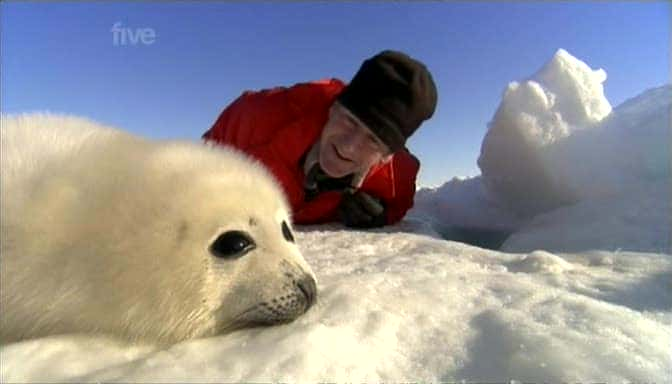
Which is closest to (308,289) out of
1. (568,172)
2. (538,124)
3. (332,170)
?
(332,170)

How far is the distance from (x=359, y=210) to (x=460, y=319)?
2.26m

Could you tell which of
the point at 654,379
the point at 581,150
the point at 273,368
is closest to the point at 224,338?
the point at 273,368

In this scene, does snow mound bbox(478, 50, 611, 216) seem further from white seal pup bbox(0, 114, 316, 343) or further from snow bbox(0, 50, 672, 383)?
white seal pup bbox(0, 114, 316, 343)

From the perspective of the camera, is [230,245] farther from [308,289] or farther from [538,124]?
[538,124]

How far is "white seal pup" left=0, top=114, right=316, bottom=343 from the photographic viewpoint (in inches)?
53.9

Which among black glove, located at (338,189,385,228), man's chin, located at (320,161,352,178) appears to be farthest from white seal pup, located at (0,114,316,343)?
black glove, located at (338,189,385,228)

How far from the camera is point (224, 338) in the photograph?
1382mm

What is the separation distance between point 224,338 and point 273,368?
289 millimetres

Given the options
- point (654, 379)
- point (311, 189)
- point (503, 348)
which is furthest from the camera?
point (311, 189)

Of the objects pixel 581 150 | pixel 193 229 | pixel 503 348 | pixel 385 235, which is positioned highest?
pixel 193 229

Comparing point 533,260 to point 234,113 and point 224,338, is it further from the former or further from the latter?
point 234,113

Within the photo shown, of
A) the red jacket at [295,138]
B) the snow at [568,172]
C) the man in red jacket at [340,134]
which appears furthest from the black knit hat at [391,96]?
the snow at [568,172]

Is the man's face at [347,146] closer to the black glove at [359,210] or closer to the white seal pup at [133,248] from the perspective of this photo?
the black glove at [359,210]

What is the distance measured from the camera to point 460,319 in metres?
1.47
